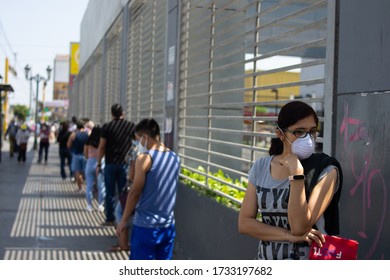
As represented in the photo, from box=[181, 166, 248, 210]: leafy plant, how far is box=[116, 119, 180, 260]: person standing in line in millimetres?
721

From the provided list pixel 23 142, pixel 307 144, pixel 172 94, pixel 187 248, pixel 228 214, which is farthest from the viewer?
pixel 23 142

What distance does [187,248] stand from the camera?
23.5 ft

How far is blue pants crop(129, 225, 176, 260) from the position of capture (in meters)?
4.96

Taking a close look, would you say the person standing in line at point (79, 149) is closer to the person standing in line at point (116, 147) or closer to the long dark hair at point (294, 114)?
the person standing in line at point (116, 147)

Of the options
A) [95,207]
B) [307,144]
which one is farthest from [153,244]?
[95,207]

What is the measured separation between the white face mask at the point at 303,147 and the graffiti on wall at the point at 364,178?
0.62m

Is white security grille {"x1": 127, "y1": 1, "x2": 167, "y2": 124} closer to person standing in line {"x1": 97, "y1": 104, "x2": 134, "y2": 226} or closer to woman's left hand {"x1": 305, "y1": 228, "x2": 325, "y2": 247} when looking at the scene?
person standing in line {"x1": 97, "y1": 104, "x2": 134, "y2": 226}

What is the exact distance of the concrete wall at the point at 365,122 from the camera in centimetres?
314

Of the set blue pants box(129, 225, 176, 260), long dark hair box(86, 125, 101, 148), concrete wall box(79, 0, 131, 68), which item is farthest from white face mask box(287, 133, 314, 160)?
concrete wall box(79, 0, 131, 68)

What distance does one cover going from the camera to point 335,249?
2576 mm

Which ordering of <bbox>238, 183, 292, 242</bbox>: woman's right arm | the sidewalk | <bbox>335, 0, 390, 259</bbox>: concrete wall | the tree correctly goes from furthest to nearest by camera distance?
1. the tree
2. the sidewalk
3. <bbox>335, 0, 390, 259</bbox>: concrete wall
4. <bbox>238, 183, 292, 242</bbox>: woman's right arm

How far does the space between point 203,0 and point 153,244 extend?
10.9ft

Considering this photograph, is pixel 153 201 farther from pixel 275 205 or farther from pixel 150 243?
pixel 275 205

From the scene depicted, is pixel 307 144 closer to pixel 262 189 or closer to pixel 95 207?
pixel 262 189
